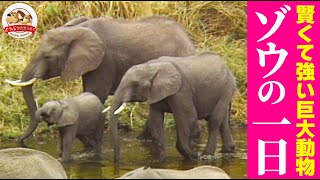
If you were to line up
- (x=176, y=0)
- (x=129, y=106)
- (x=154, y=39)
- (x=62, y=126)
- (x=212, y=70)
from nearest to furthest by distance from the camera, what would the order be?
(x=62, y=126) → (x=212, y=70) → (x=154, y=39) → (x=129, y=106) → (x=176, y=0)

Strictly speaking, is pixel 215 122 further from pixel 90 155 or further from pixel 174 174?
pixel 174 174

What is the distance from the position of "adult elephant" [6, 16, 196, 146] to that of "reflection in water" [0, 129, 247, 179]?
1.84 feet

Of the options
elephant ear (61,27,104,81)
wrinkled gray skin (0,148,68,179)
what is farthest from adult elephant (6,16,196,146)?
wrinkled gray skin (0,148,68,179)

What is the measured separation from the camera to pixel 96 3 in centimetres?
1569

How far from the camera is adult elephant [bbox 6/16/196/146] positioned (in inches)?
458

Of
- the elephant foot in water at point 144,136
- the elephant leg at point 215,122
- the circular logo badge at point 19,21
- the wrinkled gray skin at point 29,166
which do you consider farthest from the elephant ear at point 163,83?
the wrinkled gray skin at point 29,166

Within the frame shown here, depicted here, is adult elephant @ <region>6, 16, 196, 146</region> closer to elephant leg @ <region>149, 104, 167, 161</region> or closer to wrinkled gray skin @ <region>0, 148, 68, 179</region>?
elephant leg @ <region>149, 104, 167, 161</region>

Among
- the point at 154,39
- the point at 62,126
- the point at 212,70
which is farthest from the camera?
the point at 154,39

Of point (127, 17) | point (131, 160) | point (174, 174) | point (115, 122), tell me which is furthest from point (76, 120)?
point (127, 17)

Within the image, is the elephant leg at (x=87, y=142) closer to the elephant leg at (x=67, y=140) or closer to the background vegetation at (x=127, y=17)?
the elephant leg at (x=67, y=140)

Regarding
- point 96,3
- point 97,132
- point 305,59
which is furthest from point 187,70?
point 96,3

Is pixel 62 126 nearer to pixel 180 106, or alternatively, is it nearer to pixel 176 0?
pixel 180 106

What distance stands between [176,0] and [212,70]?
240 inches

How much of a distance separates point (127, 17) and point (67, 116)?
5.67m
